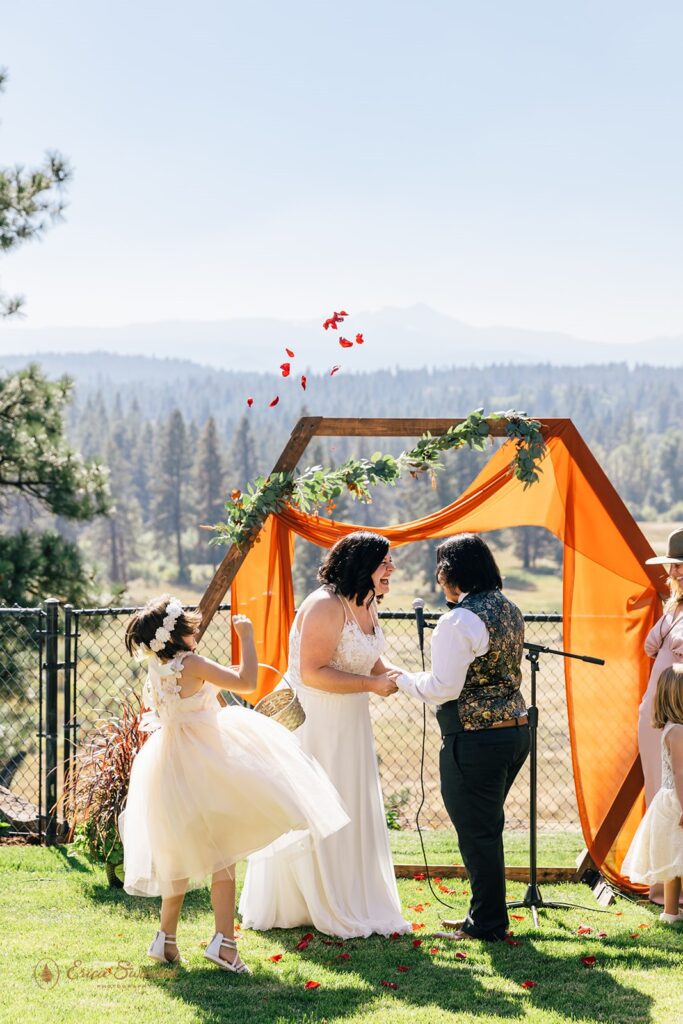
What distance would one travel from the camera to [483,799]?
498cm

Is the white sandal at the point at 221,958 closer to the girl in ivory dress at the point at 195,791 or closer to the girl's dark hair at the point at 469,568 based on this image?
the girl in ivory dress at the point at 195,791

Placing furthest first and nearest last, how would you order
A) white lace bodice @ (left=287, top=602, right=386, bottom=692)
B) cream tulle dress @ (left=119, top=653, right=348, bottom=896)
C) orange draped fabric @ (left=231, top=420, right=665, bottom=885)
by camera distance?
orange draped fabric @ (left=231, top=420, right=665, bottom=885)
white lace bodice @ (left=287, top=602, right=386, bottom=692)
cream tulle dress @ (left=119, top=653, right=348, bottom=896)

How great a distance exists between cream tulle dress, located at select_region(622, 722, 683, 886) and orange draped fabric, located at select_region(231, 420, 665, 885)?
0.63m

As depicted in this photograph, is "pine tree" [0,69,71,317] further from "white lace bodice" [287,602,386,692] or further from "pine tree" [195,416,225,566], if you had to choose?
"pine tree" [195,416,225,566]

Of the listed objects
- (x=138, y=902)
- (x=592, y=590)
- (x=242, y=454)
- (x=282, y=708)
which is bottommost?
(x=138, y=902)

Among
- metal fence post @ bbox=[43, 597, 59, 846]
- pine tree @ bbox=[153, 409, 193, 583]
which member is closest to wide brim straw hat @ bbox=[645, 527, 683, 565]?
metal fence post @ bbox=[43, 597, 59, 846]

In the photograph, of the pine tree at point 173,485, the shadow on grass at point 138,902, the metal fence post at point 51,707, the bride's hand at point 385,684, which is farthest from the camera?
the pine tree at point 173,485

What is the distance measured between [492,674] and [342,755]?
866mm

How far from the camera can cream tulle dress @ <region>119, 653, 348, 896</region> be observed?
4551mm

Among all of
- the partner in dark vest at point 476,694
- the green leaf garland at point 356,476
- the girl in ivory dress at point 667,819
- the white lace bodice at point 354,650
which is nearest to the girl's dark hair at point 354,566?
the white lace bodice at point 354,650

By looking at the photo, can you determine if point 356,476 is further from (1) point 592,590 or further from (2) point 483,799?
(2) point 483,799

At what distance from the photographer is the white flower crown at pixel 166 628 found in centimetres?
455

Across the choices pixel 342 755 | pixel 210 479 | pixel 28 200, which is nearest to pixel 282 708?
pixel 342 755

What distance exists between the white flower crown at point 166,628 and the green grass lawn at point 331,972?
1.35 meters
